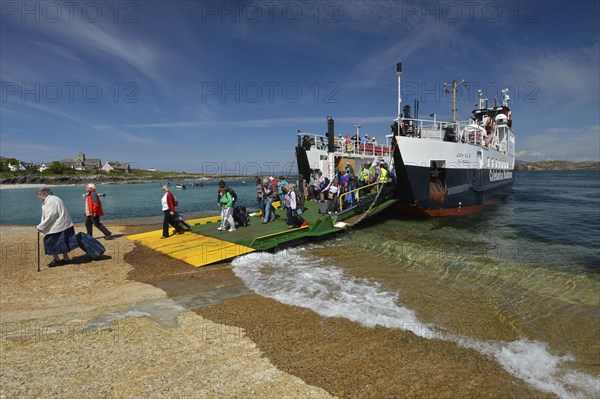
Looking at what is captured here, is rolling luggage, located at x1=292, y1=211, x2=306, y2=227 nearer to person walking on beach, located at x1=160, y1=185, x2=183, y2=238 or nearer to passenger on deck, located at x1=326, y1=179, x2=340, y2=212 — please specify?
passenger on deck, located at x1=326, y1=179, x2=340, y2=212

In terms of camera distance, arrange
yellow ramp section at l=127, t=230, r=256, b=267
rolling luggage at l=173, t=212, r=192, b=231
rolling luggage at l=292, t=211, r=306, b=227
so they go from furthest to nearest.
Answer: rolling luggage at l=173, t=212, r=192, b=231, rolling luggage at l=292, t=211, r=306, b=227, yellow ramp section at l=127, t=230, r=256, b=267

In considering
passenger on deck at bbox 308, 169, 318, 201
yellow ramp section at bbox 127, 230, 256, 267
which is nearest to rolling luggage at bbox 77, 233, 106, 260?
yellow ramp section at bbox 127, 230, 256, 267

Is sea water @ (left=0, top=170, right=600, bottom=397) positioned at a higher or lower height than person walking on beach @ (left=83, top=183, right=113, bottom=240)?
lower

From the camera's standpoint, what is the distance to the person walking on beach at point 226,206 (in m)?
10.0

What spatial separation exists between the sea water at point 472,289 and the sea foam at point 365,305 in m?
0.02

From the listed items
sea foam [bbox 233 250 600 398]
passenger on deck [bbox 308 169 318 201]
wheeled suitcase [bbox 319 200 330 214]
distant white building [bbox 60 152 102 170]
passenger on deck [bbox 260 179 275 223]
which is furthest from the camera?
distant white building [bbox 60 152 102 170]

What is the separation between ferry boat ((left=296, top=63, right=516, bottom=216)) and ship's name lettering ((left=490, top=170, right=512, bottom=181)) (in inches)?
3.1

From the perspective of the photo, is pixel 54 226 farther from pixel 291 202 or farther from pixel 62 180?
pixel 62 180

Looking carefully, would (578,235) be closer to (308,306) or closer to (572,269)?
(572,269)

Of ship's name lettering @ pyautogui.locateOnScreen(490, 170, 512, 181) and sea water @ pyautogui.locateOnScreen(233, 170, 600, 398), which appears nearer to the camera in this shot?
sea water @ pyautogui.locateOnScreen(233, 170, 600, 398)

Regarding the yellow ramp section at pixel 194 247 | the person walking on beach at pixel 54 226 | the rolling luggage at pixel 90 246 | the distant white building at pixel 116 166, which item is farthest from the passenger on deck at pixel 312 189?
the distant white building at pixel 116 166

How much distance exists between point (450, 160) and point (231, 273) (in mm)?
13077

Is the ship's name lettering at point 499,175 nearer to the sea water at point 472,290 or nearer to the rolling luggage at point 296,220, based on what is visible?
the sea water at point 472,290

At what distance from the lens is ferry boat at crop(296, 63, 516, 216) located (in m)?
13.8
